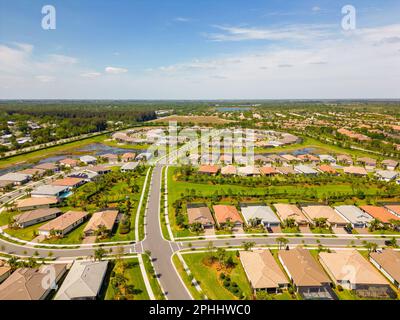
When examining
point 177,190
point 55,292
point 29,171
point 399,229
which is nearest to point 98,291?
point 55,292

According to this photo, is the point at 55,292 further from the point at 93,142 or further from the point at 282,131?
the point at 282,131

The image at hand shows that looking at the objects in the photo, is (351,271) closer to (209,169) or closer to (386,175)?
(209,169)

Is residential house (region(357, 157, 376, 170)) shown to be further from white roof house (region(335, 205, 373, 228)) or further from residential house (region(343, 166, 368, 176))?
white roof house (region(335, 205, 373, 228))

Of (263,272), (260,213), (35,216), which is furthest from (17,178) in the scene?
(263,272)

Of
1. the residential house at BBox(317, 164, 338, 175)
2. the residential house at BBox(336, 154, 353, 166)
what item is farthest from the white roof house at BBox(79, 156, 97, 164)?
the residential house at BBox(336, 154, 353, 166)

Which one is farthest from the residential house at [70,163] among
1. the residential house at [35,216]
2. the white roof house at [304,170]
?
the white roof house at [304,170]

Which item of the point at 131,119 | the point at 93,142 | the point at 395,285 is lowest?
the point at 395,285

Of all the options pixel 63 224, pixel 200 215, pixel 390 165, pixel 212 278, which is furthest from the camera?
pixel 390 165

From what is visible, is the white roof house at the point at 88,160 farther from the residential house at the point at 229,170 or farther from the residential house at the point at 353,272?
the residential house at the point at 353,272
